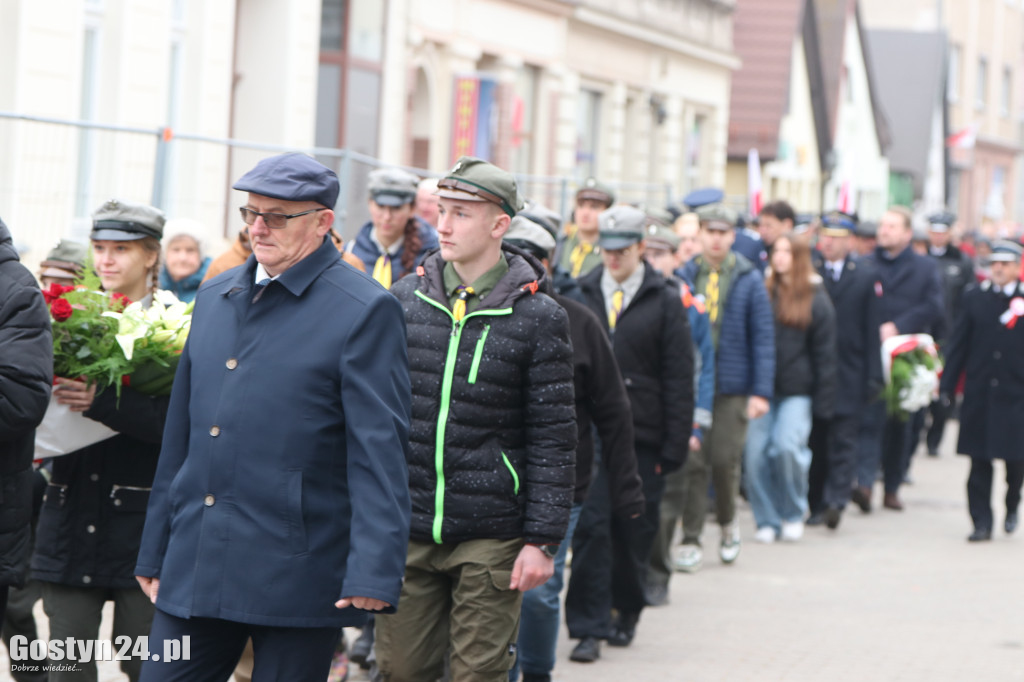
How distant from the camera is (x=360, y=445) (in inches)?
161

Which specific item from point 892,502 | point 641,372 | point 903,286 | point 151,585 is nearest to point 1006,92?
point 903,286

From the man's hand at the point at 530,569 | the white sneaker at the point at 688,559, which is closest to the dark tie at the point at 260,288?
the man's hand at the point at 530,569

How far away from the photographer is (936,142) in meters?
54.0

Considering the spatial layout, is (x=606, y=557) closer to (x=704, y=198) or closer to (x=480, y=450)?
(x=480, y=450)

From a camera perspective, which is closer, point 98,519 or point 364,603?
point 364,603

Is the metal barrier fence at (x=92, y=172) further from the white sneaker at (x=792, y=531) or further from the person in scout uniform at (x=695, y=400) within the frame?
the white sneaker at (x=792, y=531)

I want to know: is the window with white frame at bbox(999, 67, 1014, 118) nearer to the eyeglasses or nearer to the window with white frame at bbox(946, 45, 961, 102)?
the window with white frame at bbox(946, 45, 961, 102)

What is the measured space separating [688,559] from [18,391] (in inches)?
→ 262

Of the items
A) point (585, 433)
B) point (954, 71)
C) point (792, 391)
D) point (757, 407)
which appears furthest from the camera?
point (954, 71)

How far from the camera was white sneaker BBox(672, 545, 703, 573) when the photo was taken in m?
10.6

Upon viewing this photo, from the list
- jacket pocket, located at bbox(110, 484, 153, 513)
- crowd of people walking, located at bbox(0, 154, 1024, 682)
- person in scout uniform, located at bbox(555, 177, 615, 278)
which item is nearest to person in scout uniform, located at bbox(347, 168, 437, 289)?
crowd of people walking, located at bbox(0, 154, 1024, 682)

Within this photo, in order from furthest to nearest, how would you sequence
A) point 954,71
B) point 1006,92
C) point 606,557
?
point 1006,92, point 954,71, point 606,557

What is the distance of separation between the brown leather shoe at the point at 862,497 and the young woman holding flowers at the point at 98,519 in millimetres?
8874

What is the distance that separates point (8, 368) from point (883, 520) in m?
9.82
